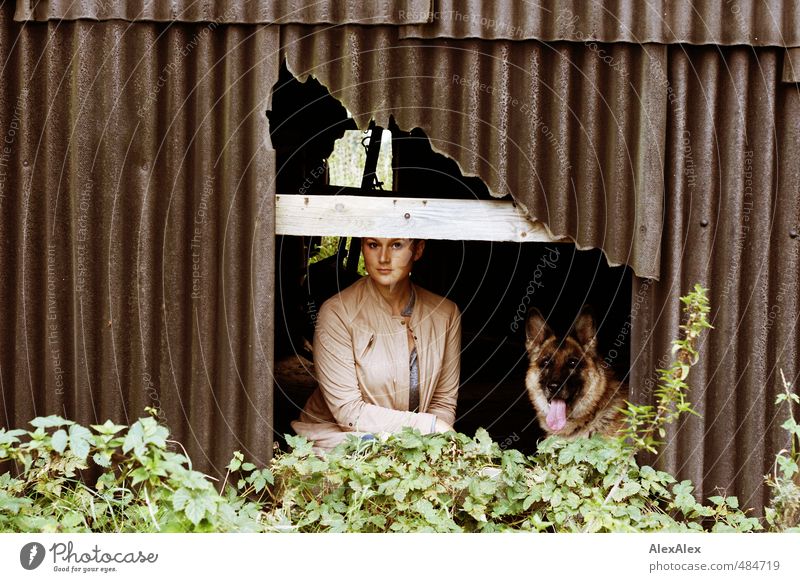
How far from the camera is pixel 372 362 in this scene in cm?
604

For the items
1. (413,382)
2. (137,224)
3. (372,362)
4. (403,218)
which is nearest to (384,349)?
(372,362)

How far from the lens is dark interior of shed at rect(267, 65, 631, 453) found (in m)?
7.68

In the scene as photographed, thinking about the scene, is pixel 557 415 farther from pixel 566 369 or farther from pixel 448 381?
pixel 448 381

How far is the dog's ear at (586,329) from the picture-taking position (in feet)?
19.6

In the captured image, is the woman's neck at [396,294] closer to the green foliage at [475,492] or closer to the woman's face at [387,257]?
the woman's face at [387,257]

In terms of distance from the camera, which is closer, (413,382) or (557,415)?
(557,415)

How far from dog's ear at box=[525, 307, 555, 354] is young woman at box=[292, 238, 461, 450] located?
1.67 feet

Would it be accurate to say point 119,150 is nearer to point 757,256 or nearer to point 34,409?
point 34,409

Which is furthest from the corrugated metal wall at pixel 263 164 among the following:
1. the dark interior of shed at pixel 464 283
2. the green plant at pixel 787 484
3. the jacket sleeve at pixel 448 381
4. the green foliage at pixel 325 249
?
the green foliage at pixel 325 249

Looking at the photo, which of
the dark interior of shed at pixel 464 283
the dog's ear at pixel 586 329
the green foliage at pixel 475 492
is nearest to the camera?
the green foliage at pixel 475 492

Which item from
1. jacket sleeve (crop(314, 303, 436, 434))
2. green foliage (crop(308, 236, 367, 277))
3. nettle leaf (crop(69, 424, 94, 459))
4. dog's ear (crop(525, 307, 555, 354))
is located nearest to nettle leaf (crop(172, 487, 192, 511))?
nettle leaf (crop(69, 424, 94, 459))

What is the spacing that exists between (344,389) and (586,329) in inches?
66.7

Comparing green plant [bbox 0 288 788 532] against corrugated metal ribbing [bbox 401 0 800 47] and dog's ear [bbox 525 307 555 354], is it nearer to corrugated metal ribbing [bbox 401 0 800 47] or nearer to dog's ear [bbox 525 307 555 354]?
dog's ear [bbox 525 307 555 354]

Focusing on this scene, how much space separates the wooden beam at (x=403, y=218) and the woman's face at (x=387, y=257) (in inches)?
40.7
